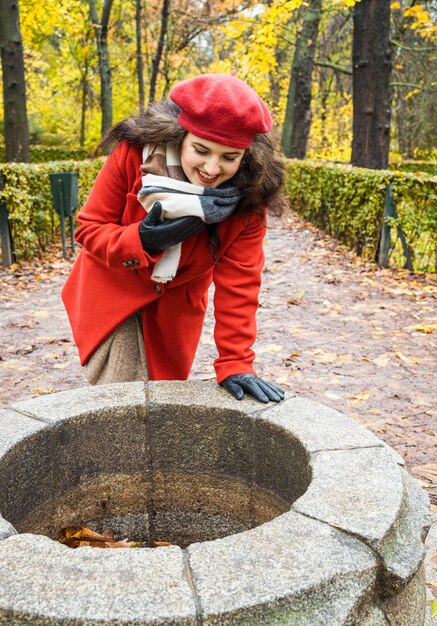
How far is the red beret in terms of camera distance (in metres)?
2.25

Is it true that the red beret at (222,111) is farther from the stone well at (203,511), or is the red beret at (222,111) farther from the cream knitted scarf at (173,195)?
the stone well at (203,511)

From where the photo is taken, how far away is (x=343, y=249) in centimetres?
1005

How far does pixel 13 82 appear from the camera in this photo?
10.5 m

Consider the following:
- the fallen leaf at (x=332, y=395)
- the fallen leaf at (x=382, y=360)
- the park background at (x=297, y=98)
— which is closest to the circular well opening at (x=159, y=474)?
the park background at (x=297, y=98)

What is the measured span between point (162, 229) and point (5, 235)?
21.7ft

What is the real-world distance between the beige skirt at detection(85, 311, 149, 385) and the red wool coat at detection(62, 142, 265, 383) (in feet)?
0.15

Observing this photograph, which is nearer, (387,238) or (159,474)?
(159,474)

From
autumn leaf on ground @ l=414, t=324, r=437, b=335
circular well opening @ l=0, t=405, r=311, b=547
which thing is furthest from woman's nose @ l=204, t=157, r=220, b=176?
autumn leaf on ground @ l=414, t=324, r=437, b=335

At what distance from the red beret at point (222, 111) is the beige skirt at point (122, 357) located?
909 millimetres

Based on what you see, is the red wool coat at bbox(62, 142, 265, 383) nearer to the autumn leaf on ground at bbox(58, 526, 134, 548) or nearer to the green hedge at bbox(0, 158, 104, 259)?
the autumn leaf on ground at bbox(58, 526, 134, 548)

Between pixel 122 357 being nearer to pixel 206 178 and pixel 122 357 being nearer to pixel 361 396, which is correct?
pixel 206 178

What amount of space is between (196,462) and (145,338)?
60 centimetres

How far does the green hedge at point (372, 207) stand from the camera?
811cm

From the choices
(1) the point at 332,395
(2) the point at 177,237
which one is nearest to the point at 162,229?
(2) the point at 177,237
